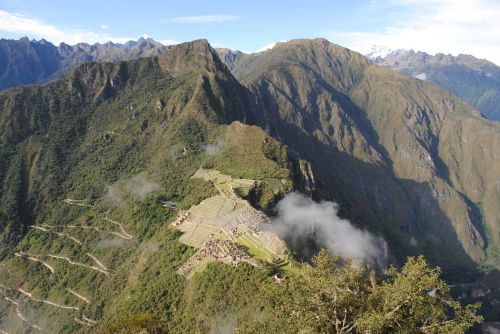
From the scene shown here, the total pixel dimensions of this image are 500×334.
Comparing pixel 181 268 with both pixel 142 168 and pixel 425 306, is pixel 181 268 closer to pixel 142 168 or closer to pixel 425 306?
pixel 425 306

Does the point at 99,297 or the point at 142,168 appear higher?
the point at 142,168

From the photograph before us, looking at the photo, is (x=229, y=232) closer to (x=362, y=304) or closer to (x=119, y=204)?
(x=362, y=304)

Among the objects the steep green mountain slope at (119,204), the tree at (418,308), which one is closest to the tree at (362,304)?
the tree at (418,308)

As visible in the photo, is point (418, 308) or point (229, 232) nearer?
point (418, 308)

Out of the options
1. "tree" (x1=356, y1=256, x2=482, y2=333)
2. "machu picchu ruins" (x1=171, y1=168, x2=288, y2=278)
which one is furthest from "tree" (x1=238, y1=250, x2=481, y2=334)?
"machu picchu ruins" (x1=171, y1=168, x2=288, y2=278)

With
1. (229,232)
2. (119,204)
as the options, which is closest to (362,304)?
(229,232)

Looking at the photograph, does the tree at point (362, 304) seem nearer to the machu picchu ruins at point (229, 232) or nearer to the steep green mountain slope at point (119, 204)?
the steep green mountain slope at point (119, 204)

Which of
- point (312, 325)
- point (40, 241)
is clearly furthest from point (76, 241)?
point (312, 325)

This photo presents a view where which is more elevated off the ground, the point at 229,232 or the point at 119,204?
the point at 229,232
